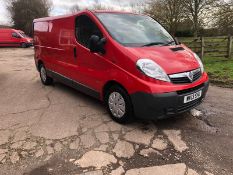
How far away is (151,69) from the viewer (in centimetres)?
424

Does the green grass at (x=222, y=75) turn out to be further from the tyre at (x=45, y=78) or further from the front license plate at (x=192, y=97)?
the tyre at (x=45, y=78)

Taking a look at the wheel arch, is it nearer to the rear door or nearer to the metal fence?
the metal fence

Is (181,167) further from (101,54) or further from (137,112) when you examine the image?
(101,54)

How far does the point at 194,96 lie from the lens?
14.9ft

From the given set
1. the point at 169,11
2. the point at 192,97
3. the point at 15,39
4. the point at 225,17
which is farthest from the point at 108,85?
the point at 15,39

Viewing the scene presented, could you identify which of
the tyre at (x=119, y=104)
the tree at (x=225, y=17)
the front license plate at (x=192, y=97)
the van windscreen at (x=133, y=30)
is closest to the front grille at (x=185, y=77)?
the front license plate at (x=192, y=97)

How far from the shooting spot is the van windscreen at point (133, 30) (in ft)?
16.1

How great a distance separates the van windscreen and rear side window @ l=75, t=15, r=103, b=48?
20 cm

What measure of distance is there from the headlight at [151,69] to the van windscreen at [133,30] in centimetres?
60

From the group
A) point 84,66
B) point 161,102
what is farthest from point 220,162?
point 84,66

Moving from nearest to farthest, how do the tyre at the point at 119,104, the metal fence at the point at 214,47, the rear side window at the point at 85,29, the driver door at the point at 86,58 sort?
the tyre at the point at 119,104
the driver door at the point at 86,58
the rear side window at the point at 85,29
the metal fence at the point at 214,47

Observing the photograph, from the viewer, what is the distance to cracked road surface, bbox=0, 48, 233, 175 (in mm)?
3500

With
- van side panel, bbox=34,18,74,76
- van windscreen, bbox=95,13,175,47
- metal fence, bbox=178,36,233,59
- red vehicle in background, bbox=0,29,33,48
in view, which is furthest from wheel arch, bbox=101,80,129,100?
red vehicle in background, bbox=0,29,33,48

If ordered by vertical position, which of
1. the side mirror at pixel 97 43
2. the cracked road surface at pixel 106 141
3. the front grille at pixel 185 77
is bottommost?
the cracked road surface at pixel 106 141
